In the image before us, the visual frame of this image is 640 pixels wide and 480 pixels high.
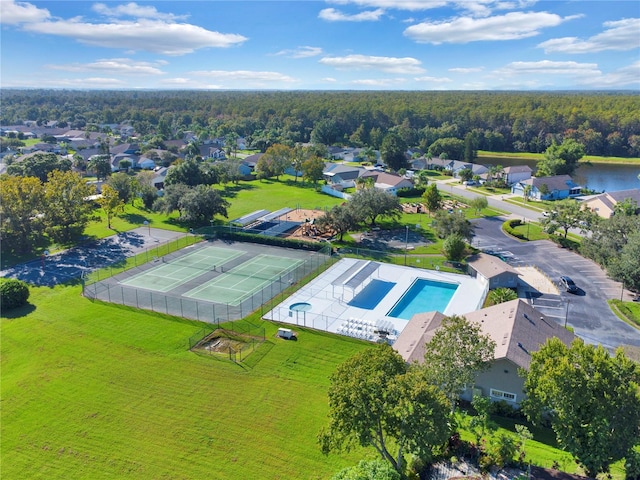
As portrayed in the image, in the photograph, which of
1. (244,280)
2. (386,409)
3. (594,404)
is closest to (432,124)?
(244,280)

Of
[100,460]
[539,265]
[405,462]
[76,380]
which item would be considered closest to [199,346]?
[76,380]

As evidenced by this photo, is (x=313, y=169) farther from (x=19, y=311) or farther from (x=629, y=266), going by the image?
(x=19, y=311)

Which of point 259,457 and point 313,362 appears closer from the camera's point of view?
point 259,457

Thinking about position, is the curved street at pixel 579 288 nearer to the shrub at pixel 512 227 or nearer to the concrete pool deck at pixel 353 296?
the shrub at pixel 512 227

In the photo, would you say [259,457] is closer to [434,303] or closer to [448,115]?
[434,303]

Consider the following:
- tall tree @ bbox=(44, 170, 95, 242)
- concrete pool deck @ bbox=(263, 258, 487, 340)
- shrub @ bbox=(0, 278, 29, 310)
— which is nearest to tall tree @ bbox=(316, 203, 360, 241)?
concrete pool deck @ bbox=(263, 258, 487, 340)

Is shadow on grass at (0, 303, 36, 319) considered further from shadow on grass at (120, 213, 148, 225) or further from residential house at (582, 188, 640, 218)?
residential house at (582, 188, 640, 218)
